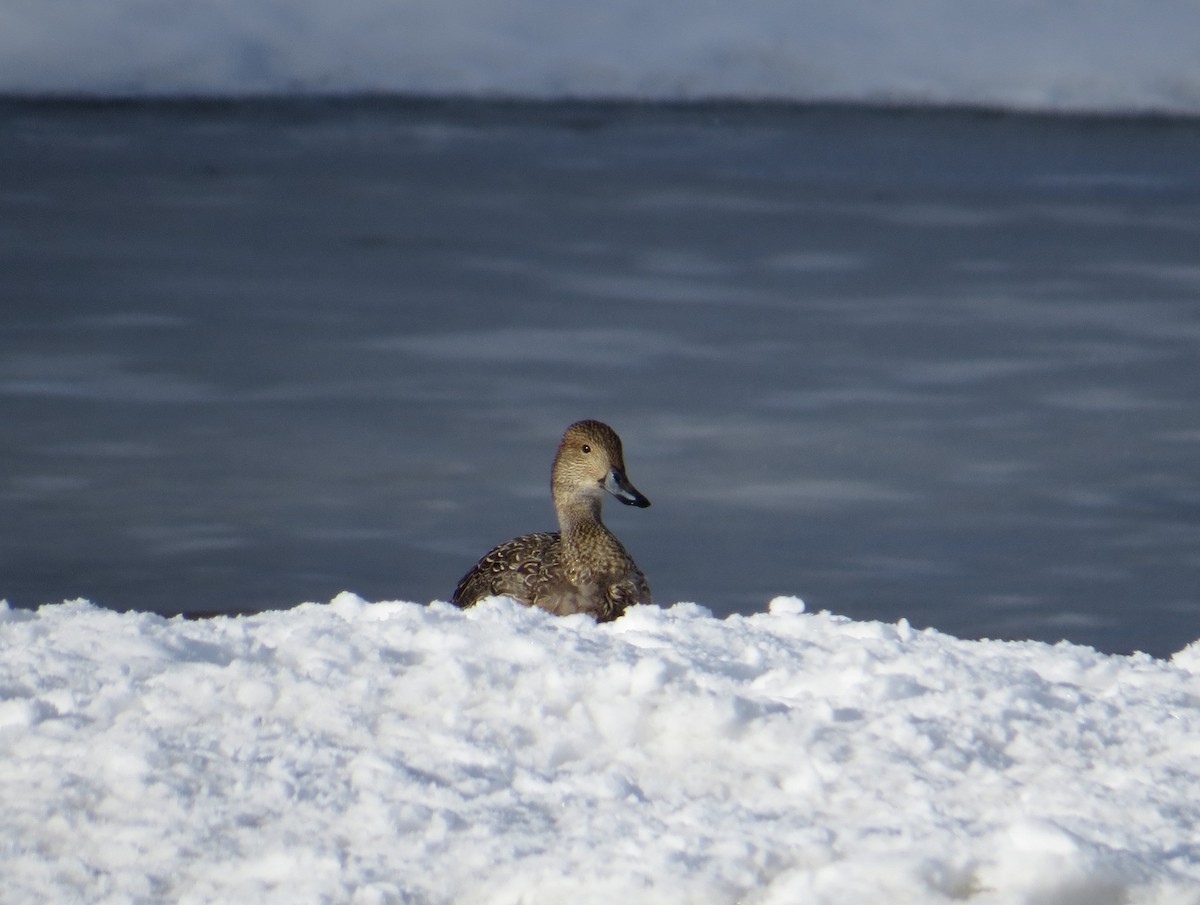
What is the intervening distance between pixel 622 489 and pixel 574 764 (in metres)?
3.49

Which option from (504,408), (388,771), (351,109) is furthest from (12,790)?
(351,109)

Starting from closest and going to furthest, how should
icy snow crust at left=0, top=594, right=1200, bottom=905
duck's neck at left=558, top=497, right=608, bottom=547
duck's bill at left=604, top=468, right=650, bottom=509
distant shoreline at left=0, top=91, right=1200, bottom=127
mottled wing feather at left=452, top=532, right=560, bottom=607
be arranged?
1. icy snow crust at left=0, top=594, right=1200, bottom=905
2. mottled wing feather at left=452, top=532, right=560, bottom=607
3. duck's neck at left=558, top=497, right=608, bottom=547
4. duck's bill at left=604, top=468, right=650, bottom=509
5. distant shoreline at left=0, top=91, right=1200, bottom=127

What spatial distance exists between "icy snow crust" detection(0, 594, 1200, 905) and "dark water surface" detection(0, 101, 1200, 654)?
302cm

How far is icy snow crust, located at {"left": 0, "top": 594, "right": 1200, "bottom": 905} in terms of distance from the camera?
3260 millimetres

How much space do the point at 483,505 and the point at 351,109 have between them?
9716 millimetres

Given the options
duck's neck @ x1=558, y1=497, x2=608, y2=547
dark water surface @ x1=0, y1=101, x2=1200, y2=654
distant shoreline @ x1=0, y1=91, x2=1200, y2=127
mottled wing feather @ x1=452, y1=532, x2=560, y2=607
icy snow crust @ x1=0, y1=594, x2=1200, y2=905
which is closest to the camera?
icy snow crust @ x1=0, y1=594, x2=1200, y2=905

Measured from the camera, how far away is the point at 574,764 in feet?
12.0

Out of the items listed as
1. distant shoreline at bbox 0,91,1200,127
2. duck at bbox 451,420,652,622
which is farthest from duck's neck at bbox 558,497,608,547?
distant shoreline at bbox 0,91,1200,127

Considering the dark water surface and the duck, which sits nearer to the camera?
the duck

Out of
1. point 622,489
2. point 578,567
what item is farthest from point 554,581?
point 622,489

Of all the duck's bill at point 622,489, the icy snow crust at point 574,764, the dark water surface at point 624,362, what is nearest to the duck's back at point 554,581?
the duck's bill at point 622,489

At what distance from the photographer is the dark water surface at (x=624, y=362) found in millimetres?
7602

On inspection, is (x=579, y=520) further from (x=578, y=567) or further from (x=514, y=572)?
(x=514, y=572)

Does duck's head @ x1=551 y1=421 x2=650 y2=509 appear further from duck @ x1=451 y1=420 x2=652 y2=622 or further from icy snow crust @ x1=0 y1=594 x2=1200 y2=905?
icy snow crust @ x1=0 y1=594 x2=1200 y2=905
